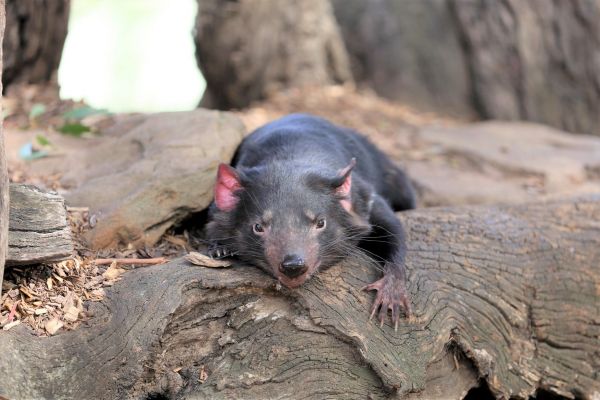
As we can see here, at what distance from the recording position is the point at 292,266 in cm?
341

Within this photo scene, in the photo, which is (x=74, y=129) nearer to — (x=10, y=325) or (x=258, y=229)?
(x=258, y=229)

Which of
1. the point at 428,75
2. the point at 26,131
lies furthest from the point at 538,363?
the point at 428,75

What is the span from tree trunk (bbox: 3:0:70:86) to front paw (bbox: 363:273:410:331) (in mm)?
3812

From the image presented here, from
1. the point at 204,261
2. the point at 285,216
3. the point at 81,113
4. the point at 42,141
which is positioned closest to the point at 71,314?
the point at 204,261

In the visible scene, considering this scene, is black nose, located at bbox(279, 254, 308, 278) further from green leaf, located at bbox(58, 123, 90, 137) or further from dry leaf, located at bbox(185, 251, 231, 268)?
green leaf, located at bbox(58, 123, 90, 137)

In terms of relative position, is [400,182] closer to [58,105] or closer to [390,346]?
[390,346]

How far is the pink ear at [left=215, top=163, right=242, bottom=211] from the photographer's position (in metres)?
3.94

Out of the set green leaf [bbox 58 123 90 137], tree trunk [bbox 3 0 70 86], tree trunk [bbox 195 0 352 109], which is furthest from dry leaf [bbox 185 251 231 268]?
tree trunk [bbox 195 0 352 109]

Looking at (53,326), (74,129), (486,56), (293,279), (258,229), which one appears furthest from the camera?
(486,56)

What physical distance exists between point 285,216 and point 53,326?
4.04 ft

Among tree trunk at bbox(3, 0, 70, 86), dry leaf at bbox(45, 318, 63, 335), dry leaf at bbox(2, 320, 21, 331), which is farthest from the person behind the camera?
tree trunk at bbox(3, 0, 70, 86)

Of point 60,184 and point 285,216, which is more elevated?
point 285,216

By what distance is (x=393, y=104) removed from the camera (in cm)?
962

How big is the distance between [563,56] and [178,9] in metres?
10.7
